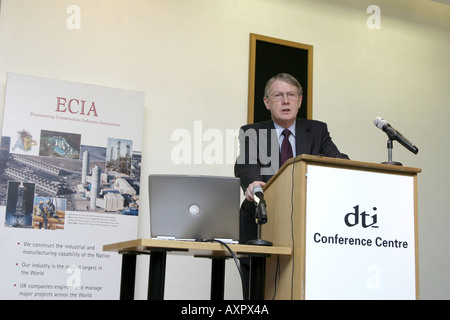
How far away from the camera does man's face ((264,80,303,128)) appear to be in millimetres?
3844

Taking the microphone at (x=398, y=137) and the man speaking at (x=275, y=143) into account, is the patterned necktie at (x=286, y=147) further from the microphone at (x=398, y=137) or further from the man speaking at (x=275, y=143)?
the microphone at (x=398, y=137)

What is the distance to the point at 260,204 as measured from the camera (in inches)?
111

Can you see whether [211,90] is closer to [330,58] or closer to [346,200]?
[330,58]

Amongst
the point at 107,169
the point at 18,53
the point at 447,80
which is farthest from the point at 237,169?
the point at 447,80

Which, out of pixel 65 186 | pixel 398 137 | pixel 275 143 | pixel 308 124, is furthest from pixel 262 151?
pixel 65 186

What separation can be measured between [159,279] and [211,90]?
9.96ft

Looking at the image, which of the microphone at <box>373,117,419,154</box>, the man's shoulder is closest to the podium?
the microphone at <box>373,117,419,154</box>

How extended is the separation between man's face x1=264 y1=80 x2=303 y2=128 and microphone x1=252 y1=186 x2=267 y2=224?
101 cm

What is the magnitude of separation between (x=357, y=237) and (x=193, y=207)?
2.58 ft

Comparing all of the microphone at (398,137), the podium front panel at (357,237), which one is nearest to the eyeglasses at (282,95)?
the microphone at (398,137)

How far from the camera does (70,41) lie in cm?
497

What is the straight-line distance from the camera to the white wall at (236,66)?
4.96m

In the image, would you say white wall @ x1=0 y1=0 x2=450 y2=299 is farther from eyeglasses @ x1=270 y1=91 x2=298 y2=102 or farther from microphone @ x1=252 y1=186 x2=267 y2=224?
microphone @ x1=252 y1=186 x2=267 y2=224
